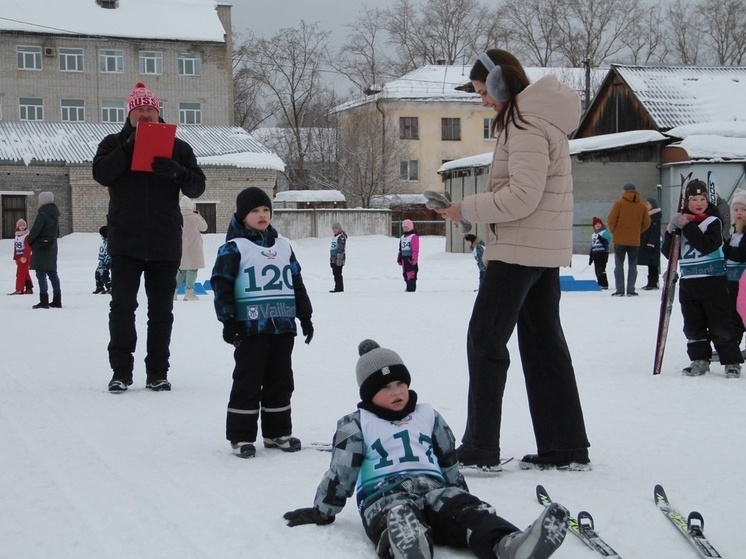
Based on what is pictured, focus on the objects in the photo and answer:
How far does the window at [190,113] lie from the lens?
51.4 meters

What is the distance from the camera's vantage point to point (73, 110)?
165 ft

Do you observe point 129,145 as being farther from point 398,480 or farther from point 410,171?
point 410,171

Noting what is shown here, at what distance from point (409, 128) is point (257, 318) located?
2140 inches

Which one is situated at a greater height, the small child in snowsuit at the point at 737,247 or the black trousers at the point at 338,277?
the small child in snowsuit at the point at 737,247

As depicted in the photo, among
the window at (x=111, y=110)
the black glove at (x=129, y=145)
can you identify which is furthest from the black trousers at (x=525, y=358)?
the window at (x=111, y=110)

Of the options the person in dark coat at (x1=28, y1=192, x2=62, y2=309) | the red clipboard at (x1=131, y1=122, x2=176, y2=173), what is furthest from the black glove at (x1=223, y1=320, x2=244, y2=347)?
the person in dark coat at (x1=28, y1=192, x2=62, y2=309)

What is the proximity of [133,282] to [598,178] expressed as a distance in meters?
21.1

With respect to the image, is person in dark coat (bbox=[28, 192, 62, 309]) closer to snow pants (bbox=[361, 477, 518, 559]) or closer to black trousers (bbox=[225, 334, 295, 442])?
black trousers (bbox=[225, 334, 295, 442])

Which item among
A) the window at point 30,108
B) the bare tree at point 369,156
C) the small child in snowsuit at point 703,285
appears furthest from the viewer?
the bare tree at point 369,156

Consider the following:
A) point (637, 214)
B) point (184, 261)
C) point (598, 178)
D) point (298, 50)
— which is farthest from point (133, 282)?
point (298, 50)

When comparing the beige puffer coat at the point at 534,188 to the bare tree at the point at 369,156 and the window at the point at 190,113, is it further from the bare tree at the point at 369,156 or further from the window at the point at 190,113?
the bare tree at the point at 369,156

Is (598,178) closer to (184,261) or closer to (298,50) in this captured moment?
(184,261)

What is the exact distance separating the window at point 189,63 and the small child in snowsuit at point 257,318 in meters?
48.2

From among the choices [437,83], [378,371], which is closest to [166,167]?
[378,371]
